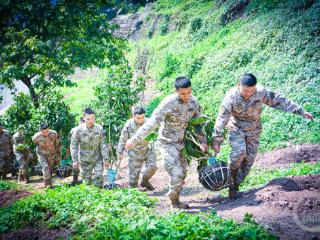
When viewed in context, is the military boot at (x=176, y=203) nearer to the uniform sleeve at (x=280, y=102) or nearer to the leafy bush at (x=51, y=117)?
the uniform sleeve at (x=280, y=102)

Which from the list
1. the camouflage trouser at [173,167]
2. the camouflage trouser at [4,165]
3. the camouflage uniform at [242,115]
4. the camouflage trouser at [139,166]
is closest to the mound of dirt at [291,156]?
the camouflage trouser at [139,166]

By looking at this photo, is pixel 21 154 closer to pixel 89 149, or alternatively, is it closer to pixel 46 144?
pixel 46 144

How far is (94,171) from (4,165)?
5379mm

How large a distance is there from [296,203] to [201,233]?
1.77 m

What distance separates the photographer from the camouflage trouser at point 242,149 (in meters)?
6.71

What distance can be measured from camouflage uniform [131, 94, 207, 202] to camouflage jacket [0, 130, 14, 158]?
26.8ft

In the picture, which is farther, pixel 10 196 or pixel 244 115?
pixel 10 196

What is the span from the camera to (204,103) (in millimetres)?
17219

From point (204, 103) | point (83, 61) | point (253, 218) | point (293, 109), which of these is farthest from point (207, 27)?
point (253, 218)

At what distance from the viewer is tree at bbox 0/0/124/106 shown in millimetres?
15019

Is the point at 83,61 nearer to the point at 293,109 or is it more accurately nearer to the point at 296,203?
the point at 293,109

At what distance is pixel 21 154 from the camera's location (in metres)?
13.1

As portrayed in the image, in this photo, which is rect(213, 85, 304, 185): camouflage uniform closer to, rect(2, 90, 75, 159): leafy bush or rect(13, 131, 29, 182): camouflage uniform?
rect(2, 90, 75, 159): leafy bush

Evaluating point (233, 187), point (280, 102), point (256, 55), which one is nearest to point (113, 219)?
point (233, 187)
